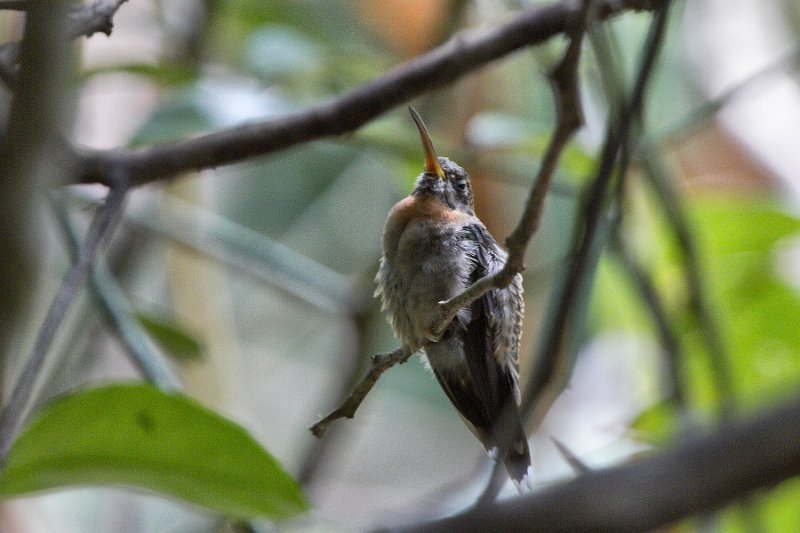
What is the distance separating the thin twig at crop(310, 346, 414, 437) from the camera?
1147 millimetres

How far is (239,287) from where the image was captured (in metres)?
4.02

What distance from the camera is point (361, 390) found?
1.16 metres

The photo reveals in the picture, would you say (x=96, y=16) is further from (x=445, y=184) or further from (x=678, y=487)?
(x=678, y=487)

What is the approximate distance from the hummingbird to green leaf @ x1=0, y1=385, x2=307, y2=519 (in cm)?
29

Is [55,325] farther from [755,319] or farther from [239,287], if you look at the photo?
[239,287]

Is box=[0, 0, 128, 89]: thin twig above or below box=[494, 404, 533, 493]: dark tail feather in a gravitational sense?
above

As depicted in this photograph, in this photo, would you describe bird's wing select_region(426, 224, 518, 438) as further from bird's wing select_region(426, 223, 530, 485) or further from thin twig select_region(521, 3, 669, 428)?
thin twig select_region(521, 3, 669, 428)

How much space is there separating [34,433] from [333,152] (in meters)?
2.48

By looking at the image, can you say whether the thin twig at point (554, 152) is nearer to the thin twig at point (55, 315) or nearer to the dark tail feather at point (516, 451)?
the dark tail feather at point (516, 451)

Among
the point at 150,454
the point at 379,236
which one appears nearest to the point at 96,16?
the point at 150,454

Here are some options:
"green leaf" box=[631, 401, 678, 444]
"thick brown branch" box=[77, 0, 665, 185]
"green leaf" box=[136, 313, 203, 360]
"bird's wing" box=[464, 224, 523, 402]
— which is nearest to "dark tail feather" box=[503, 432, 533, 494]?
"bird's wing" box=[464, 224, 523, 402]

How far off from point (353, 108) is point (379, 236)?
5.81 feet

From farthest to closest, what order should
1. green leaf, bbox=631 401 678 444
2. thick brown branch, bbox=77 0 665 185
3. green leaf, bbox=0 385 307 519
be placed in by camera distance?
green leaf, bbox=631 401 678 444, thick brown branch, bbox=77 0 665 185, green leaf, bbox=0 385 307 519

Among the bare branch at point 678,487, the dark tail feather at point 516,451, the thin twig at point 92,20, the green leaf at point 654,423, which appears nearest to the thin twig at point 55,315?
the thin twig at point 92,20
